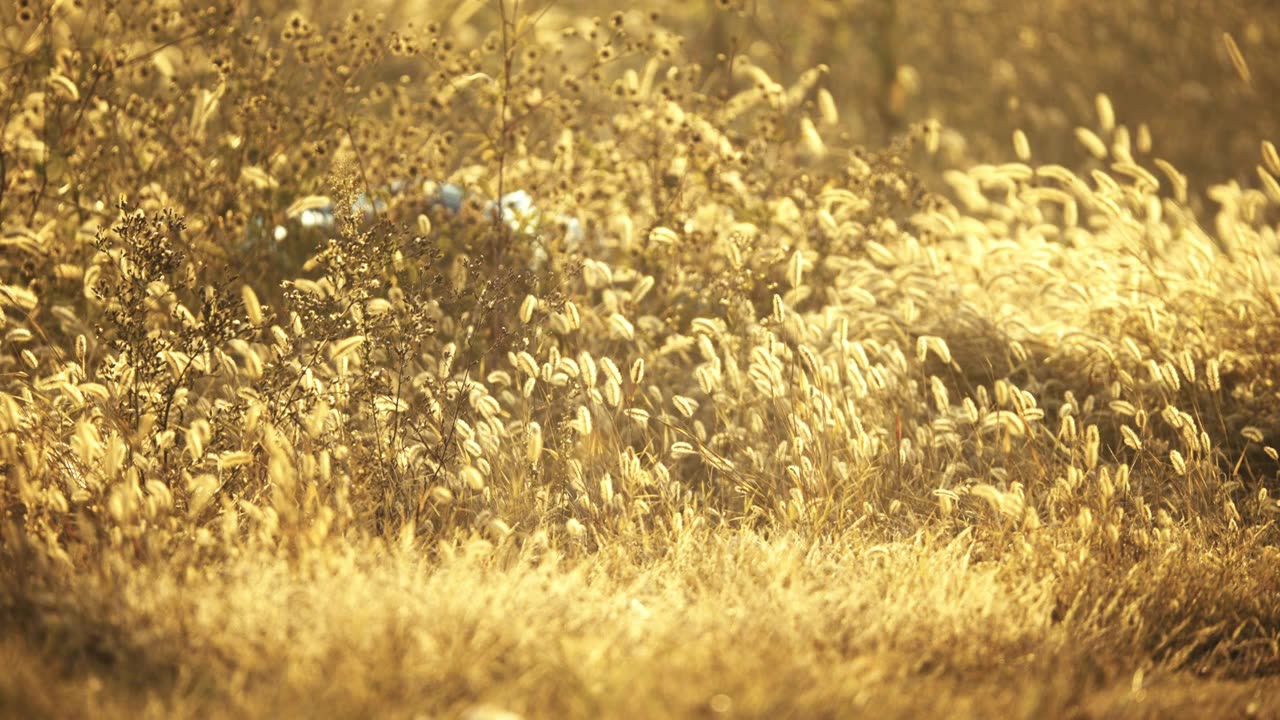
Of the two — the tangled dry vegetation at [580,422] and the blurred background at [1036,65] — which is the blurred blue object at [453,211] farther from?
the blurred background at [1036,65]

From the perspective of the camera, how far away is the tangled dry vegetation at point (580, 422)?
2.60 meters

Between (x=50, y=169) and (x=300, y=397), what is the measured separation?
Result: 218cm

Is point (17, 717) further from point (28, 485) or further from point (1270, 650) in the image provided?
point (1270, 650)

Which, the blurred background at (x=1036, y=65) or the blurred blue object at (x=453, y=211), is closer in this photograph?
the blurred blue object at (x=453, y=211)

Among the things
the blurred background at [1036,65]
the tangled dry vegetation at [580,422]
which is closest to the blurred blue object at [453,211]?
the tangled dry vegetation at [580,422]

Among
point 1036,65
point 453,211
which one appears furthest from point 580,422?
point 1036,65

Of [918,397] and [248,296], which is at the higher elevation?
[248,296]

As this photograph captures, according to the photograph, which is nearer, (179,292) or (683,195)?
(179,292)

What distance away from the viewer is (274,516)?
9.56ft

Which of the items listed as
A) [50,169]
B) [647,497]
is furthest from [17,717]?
[50,169]

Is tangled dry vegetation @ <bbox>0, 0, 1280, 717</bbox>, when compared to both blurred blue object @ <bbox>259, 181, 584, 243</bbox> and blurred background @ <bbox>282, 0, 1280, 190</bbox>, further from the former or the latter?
blurred background @ <bbox>282, 0, 1280, 190</bbox>

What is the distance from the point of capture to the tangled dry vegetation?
2.60m

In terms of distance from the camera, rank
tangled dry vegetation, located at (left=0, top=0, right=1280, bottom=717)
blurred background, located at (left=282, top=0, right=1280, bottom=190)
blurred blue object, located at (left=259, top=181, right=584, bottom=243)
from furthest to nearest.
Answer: blurred background, located at (left=282, top=0, right=1280, bottom=190)
blurred blue object, located at (left=259, top=181, right=584, bottom=243)
tangled dry vegetation, located at (left=0, top=0, right=1280, bottom=717)

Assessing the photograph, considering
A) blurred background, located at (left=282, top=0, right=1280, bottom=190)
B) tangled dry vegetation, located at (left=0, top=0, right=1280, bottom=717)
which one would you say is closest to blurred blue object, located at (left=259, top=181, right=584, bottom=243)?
tangled dry vegetation, located at (left=0, top=0, right=1280, bottom=717)
